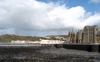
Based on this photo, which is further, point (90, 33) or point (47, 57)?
point (90, 33)

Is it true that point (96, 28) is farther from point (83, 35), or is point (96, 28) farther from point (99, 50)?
point (99, 50)

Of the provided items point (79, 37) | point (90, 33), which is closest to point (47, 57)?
point (90, 33)

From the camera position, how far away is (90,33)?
112 meters

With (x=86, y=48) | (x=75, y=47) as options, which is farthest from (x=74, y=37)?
(x=86, y=48)

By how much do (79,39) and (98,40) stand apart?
19.4 m

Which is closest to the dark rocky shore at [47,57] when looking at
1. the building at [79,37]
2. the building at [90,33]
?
the building at [90,33]

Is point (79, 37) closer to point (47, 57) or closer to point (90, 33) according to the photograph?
point (90, 33)

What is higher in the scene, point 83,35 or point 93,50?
point 83,35

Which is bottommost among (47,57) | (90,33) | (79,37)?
(47,57)

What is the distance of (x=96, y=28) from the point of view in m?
111

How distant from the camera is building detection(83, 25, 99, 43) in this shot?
109625 mm

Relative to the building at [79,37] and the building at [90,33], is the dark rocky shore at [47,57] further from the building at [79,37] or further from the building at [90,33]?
the building at [79,37]

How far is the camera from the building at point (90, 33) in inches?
4316

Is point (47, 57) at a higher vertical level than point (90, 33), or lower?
lower
